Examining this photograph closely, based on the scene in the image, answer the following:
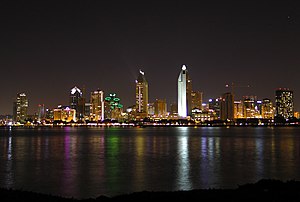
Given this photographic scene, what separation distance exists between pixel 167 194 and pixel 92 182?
36.6ft

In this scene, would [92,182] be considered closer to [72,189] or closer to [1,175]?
[72,189]

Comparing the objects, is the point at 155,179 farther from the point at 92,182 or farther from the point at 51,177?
the point at 51,177

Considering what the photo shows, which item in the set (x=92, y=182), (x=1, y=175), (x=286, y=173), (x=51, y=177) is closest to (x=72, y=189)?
(x=92, y=182)

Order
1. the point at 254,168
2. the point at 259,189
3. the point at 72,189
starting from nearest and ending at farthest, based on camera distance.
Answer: the point at 259,189 → the point at 72,189 → the point at 254,168

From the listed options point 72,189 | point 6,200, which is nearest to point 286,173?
point 72,189

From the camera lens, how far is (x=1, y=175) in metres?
25.0

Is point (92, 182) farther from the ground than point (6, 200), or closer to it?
closer to it

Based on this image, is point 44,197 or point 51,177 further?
point 51,177

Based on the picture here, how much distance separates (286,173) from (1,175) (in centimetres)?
1813

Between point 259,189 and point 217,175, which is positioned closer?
point 259,189

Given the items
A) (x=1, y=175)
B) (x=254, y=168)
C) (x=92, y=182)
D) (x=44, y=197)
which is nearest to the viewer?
(x=44, y=197)

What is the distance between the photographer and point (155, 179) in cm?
2253

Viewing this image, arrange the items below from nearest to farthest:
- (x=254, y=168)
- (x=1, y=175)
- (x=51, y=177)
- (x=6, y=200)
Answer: (x=6, y=200) < (x=51, y=177) < (x=1, y=175) < (x=254, y=168)

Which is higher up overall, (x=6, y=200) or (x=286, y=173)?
(x=6, y=200)
